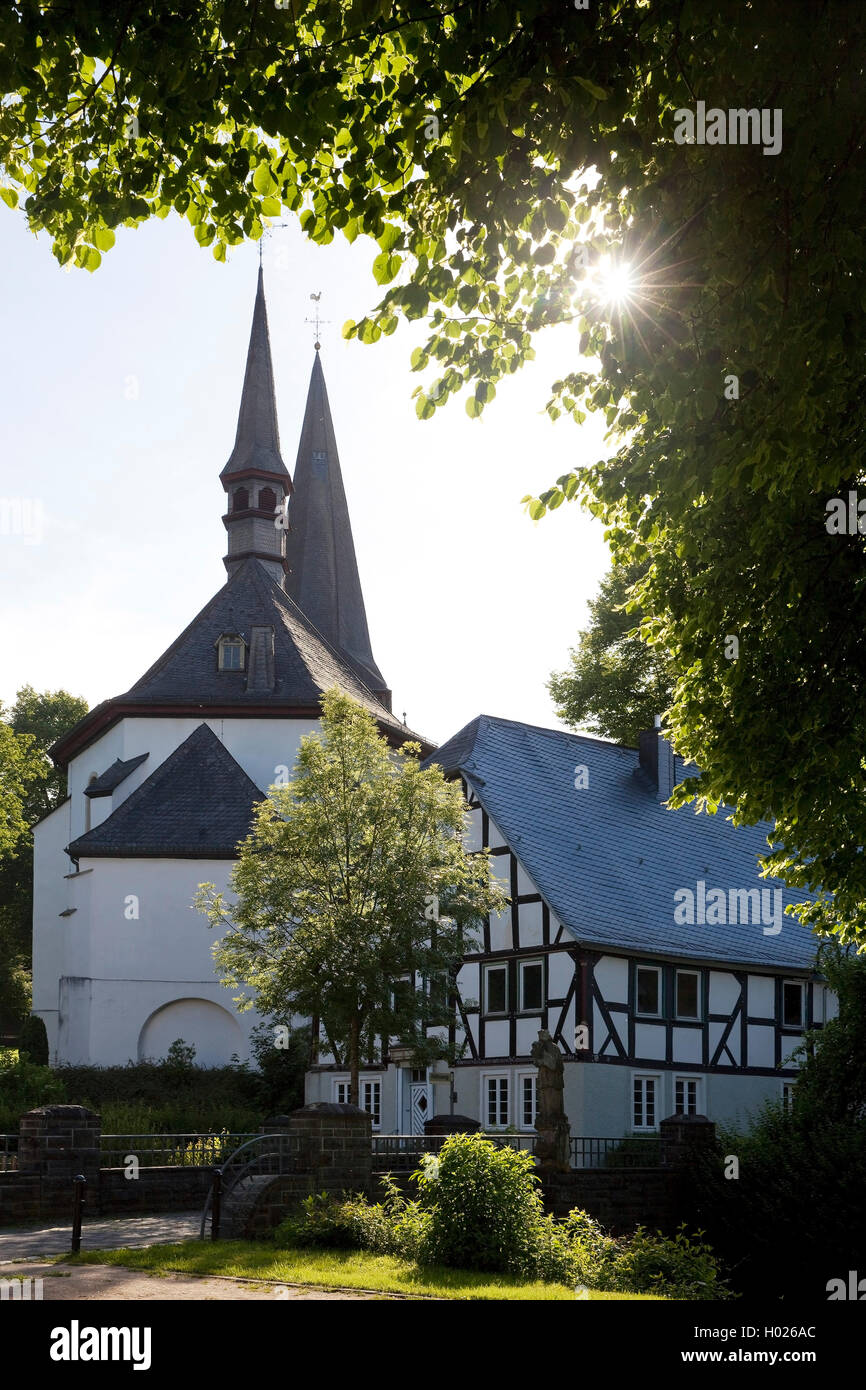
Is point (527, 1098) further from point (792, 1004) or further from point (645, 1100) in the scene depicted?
point (792, 1004)

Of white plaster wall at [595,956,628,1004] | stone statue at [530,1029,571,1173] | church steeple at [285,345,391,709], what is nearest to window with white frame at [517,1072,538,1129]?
white plaster wall at [595,956,628,1004]

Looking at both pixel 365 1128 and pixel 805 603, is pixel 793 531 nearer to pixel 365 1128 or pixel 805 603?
pixel 805 603

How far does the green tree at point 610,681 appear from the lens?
40.2 meters

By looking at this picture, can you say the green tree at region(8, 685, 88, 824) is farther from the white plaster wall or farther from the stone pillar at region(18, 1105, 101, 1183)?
the stone pillar at region(18, 1105, 101, 1183)

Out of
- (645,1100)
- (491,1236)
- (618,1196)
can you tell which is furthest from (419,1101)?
(491,1236)

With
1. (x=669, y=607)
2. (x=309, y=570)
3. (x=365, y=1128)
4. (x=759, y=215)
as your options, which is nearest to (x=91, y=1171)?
(x=365, y=1128)

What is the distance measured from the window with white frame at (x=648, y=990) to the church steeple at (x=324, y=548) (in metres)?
27.3

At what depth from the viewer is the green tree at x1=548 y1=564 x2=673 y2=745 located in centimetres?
4025

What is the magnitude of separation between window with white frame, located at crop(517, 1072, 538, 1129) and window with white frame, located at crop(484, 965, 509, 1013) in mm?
1310

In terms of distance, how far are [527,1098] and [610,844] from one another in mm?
6299

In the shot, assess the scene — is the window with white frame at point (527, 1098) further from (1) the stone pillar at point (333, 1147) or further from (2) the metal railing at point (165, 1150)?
(1) the stone pillar at point (333, 1147)

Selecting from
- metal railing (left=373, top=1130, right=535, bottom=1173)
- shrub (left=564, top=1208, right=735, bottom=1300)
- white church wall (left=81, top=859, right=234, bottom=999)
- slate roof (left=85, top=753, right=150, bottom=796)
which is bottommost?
shrub (left=564, top=1208, right=735, bottom=1300)

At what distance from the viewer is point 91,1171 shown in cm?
1795

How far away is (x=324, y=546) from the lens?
54.1m
